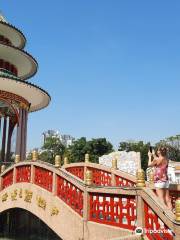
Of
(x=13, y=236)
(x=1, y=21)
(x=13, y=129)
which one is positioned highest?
(x=1, y=21)

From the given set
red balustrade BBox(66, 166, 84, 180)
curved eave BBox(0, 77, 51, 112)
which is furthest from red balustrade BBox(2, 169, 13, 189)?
curved eave BBox(0, 77, 51, 112)

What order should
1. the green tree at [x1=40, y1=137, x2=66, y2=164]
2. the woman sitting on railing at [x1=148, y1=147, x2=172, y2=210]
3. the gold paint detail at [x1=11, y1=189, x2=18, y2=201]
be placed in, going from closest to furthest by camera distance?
the woman sitting on railing at [x1=148, y1=147, x2=172, y2=210]
the gold paint detail at [x1=11, y1=189, x2=18, y2=201]
the green tree at [x1=40, y1=137, x2=66, y2=164]

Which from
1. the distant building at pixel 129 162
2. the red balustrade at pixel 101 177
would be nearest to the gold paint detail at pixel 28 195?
the red balustrade at pixel 101 177

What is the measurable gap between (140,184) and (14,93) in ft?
39.3

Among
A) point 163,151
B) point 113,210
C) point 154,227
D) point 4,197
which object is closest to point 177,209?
point 154,227

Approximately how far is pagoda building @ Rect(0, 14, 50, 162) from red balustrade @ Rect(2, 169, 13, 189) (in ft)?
11.6

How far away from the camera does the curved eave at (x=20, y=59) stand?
675 inches

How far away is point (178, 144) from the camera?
183 ft

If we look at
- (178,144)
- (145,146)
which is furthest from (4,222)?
(178,144)

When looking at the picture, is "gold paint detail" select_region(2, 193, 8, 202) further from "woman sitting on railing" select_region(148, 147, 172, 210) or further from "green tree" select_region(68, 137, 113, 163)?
"green tree" select_region(68, 137, 113, 163)

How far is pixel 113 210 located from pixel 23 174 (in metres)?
5.30

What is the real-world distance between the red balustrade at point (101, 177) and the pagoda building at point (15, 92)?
5.52 meters

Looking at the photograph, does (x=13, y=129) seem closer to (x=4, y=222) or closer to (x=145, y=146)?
(x=4, y=222)

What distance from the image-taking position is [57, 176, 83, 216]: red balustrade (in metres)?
8.23
